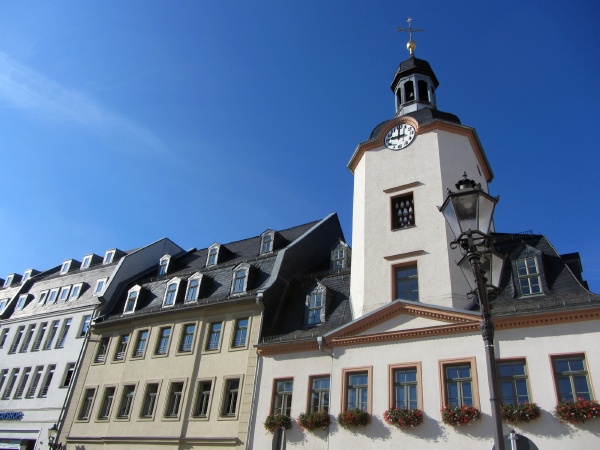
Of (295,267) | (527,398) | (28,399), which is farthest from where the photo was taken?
(28,399)

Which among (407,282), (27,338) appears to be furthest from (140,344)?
(407,282)

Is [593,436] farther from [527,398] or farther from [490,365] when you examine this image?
[490,365]

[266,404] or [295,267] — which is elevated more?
[295,267]

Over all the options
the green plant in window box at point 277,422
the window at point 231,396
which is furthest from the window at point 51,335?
the green plant in window box at point 277,422

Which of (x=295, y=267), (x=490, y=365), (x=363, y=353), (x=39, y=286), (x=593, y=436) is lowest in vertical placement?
(x=490, y=365)

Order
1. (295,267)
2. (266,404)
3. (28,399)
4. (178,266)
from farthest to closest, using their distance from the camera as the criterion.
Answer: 1. (178,266)
2. (28,399)
3. (295,267)
4. (266,404)

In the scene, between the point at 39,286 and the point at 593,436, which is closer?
the point at 593,436

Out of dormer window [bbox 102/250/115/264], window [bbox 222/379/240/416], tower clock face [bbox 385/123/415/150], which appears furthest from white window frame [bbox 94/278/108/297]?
tower clock face [bbox 385/123/415/150]

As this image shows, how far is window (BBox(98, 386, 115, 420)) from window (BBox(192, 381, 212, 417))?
5.70m

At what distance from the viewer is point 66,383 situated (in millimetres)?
29234

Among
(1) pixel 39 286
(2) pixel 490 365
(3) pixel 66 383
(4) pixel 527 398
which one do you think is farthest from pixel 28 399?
(2) pixel 490 365

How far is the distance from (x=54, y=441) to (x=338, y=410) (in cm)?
1682

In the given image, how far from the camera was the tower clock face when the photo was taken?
2498 centimetres

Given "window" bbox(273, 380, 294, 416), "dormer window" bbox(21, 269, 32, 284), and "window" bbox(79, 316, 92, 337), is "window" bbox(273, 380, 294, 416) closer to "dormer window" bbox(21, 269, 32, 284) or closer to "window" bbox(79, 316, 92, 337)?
"window" bbox(79, 316, 92, 337)
